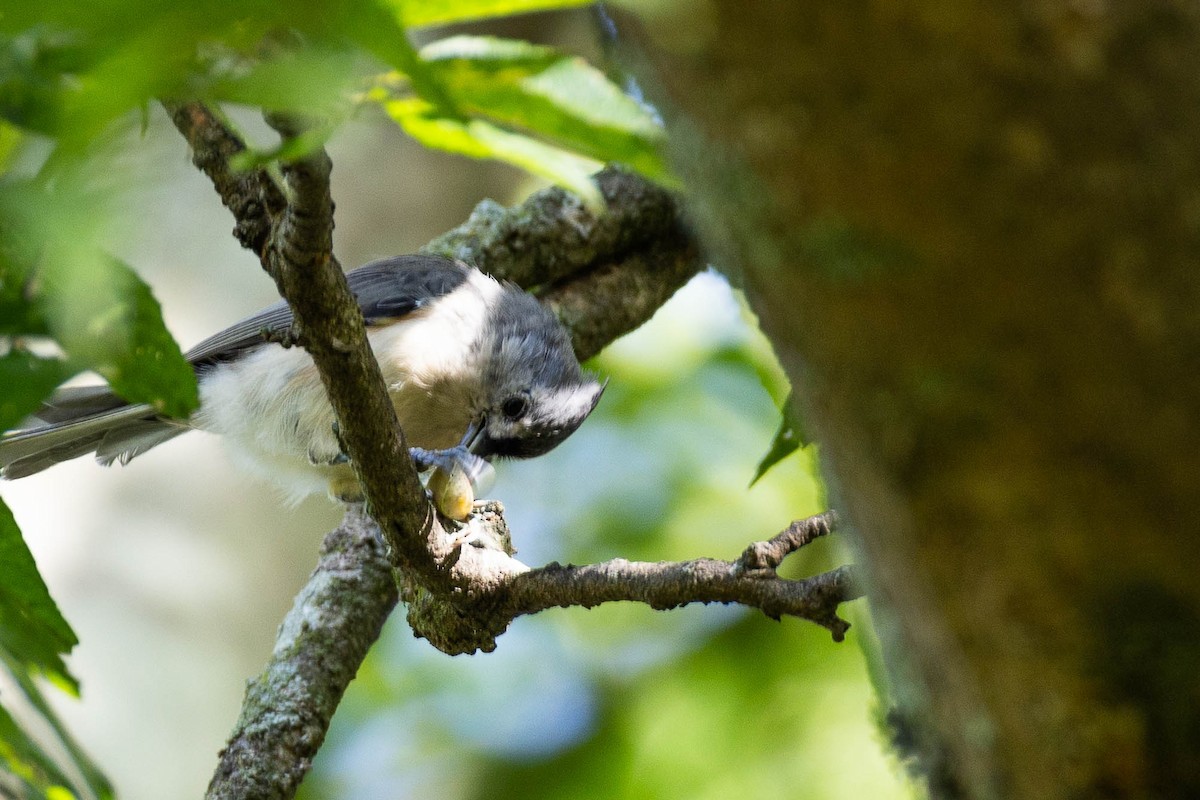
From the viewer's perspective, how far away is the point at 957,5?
76 cm

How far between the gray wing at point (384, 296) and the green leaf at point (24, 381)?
3.03 m

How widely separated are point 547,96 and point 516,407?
3286mm

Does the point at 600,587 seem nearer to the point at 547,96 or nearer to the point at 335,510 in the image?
the point at 547,96

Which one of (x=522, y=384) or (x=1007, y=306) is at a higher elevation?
(x=522, y=384)

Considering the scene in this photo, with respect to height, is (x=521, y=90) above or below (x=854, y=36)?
above

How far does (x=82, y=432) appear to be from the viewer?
4.21 metres

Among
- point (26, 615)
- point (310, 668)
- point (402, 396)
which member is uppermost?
point (402, 396)

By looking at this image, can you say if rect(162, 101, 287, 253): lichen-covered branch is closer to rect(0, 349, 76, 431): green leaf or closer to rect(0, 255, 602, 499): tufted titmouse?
rect(0, 349, 76, 431): green leaf

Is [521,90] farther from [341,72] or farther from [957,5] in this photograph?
[957,5]

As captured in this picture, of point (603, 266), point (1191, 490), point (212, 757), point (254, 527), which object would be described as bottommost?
point (1191, 490)

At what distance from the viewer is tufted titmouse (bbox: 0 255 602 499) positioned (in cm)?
410

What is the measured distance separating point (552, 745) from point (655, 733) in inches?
24.2

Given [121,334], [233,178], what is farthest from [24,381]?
[233,178]

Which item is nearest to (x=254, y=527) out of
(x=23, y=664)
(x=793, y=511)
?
(x=793, y=511)
